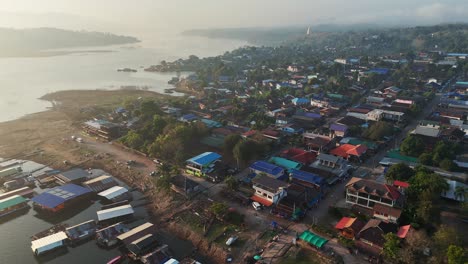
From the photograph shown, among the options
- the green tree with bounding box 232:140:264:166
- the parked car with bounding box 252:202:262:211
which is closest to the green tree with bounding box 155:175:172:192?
the green tree with bounding box 232:140:264:166

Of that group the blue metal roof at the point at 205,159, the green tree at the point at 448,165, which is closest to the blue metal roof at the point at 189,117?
the blue metal roof at the point at 205,159

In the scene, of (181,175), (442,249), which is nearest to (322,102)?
(181,175)

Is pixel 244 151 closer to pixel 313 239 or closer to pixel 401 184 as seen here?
pixel 313 239

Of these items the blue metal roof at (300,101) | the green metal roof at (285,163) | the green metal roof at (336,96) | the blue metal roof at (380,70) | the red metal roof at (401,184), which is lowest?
the green metal roof at (285,163)

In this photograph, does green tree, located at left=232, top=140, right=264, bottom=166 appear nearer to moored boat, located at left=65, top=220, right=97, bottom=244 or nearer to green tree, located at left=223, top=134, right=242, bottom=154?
green tree, located at left=223, top=134, right=242, bottom=154

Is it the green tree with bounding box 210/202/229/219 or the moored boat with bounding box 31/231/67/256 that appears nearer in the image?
the moored boat with bounding box 31/231/67/256

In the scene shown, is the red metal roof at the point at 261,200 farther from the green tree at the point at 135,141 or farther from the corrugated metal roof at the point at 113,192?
the green tree at the point at 135,141

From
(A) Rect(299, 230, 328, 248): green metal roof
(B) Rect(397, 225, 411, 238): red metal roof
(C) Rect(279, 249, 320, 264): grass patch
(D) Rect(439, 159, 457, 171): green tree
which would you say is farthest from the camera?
(D) Rect(439, 159, 457, 171): green tree
